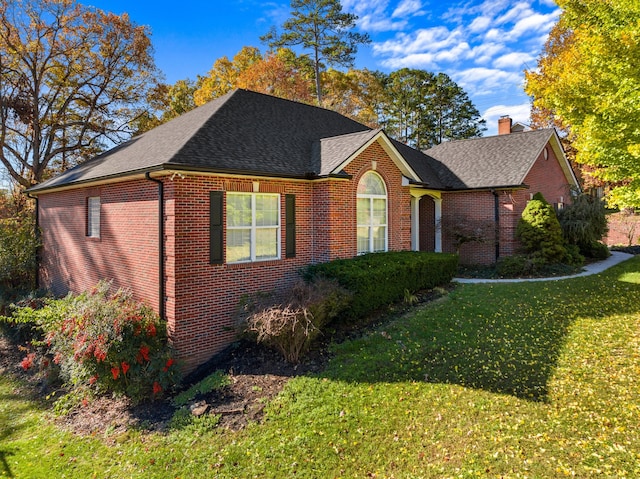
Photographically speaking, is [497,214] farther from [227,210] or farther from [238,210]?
[227,210]

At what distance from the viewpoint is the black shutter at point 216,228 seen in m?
8.43

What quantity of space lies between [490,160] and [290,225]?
11390 millimetres

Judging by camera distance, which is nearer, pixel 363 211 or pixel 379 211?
pixel 363 211

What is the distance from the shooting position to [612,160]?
28.6ft

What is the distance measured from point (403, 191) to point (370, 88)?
25.5 m

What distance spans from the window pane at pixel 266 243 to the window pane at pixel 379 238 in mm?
3289

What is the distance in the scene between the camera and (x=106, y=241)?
10391 mm

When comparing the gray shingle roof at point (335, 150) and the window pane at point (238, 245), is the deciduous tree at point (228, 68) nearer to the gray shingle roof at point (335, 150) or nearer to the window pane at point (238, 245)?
the gray shingle roof at point (335, 150)

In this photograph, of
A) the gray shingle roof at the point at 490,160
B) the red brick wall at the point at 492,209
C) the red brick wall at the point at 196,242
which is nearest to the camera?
the red brick wall at the point at 196,242

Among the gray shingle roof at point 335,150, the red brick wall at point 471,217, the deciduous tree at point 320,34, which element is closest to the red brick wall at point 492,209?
the red brick wall at point 471,217

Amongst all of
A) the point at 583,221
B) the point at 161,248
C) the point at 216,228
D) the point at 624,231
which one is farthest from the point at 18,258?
the point at 624,231

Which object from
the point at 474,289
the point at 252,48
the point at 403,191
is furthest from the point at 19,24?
the point at 474,289

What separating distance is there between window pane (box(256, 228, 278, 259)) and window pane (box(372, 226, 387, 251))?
329cm

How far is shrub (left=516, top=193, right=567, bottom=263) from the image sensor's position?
1430 centimetres
